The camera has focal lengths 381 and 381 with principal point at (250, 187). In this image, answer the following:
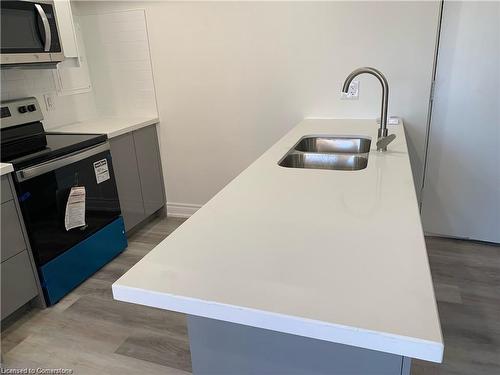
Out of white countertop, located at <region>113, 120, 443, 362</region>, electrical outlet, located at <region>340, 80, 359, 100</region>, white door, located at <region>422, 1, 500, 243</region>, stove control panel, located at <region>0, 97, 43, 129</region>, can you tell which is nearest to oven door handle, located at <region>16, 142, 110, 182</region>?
stove control panel, located at <region>0, 97, 43, 129</region>

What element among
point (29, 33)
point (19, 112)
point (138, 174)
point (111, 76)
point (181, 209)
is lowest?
point (181, 209)

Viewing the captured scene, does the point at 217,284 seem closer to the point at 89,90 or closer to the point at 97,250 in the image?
the point at 97,250

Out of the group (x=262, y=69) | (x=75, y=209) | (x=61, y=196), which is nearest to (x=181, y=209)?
(x=75, y=209)

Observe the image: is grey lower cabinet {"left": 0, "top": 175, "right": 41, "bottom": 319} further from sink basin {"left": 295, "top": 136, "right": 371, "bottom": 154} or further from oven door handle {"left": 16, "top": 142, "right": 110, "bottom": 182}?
sink basin {"left": 295, "top": 136, "right": 371, "bottom": 154}

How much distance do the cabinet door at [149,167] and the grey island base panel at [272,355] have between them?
224 cm

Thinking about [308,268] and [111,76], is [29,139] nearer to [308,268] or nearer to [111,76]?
[111,76]

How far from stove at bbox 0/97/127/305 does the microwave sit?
0.33 meters

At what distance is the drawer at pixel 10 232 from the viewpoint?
6.28 ft

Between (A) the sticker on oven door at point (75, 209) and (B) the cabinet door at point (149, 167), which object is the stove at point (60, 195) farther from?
(B) the cabinet door at point (149, 167)

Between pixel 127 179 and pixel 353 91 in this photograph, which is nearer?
pixel 353 91

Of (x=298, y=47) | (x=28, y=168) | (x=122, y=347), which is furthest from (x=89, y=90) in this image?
(x=122, y=347)

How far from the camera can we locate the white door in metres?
2.29

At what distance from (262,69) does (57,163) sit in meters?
1.53

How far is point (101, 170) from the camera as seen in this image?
99.0 inches
